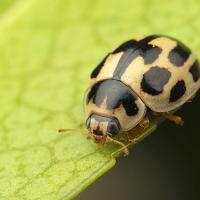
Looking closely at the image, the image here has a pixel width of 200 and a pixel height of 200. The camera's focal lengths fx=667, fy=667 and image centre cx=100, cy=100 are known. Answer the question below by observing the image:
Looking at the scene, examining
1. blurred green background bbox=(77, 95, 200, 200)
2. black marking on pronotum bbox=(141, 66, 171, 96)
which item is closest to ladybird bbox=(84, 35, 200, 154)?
black marking on pronotum bbox=(141, 66, 171, 96)

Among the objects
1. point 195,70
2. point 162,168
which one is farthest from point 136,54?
point 162,168

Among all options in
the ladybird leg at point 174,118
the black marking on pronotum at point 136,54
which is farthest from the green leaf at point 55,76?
the black marking on pronotum at point 136,54

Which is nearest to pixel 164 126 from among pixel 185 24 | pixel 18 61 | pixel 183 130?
pixel 183 130

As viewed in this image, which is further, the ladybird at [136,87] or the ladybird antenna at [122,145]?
the ladybird at [136,87]

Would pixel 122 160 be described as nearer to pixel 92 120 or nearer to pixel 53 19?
pixel 92 120

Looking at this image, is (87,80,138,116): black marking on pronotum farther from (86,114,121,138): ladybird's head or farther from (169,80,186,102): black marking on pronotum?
(169,80,186,102): black marking on pronotum

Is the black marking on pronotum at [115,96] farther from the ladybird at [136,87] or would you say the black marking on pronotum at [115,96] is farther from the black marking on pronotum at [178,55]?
the black marking on pronotum at [178,55]

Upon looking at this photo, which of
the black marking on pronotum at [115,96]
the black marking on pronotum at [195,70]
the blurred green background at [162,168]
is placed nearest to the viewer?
the black marking on pronotum at [115,96]
